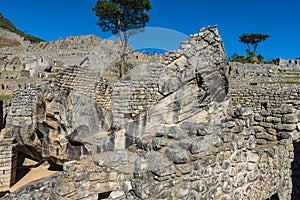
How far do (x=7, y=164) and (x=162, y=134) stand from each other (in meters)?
7.25

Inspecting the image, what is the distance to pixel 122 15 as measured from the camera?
1700 cm

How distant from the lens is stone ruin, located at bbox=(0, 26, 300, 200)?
262cm

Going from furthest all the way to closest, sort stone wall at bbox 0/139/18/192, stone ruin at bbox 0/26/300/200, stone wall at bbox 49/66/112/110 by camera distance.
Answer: stone wall at bbox 49/66/112/110 → stone wall at bbox 0/139/18/192 → stone ruin at bbox 0/26/300/200

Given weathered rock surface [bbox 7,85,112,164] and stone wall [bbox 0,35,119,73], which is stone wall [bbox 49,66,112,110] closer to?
weathered rock surface [bbox 7,85,112,164]

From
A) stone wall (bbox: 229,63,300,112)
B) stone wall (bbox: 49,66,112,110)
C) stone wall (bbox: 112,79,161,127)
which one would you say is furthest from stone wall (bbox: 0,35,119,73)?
stone wall (bbox: 112,79,161,127)

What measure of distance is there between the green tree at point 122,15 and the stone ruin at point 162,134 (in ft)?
27.4

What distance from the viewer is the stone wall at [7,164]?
7.53 m

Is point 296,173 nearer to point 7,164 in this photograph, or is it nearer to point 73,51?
point 7,164

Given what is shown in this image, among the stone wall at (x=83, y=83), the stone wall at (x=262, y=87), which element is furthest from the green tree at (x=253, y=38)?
the stone wall at (x=83, y=83)

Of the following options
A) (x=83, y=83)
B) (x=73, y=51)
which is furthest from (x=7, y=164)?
(x=73, y=51)

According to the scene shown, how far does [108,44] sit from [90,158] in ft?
85.3

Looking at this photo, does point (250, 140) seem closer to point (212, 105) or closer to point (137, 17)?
point (212, 105)

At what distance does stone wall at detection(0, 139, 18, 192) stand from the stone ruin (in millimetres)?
34

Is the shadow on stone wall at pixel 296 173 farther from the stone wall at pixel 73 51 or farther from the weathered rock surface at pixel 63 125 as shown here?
the stone wall at pixel 73 51
